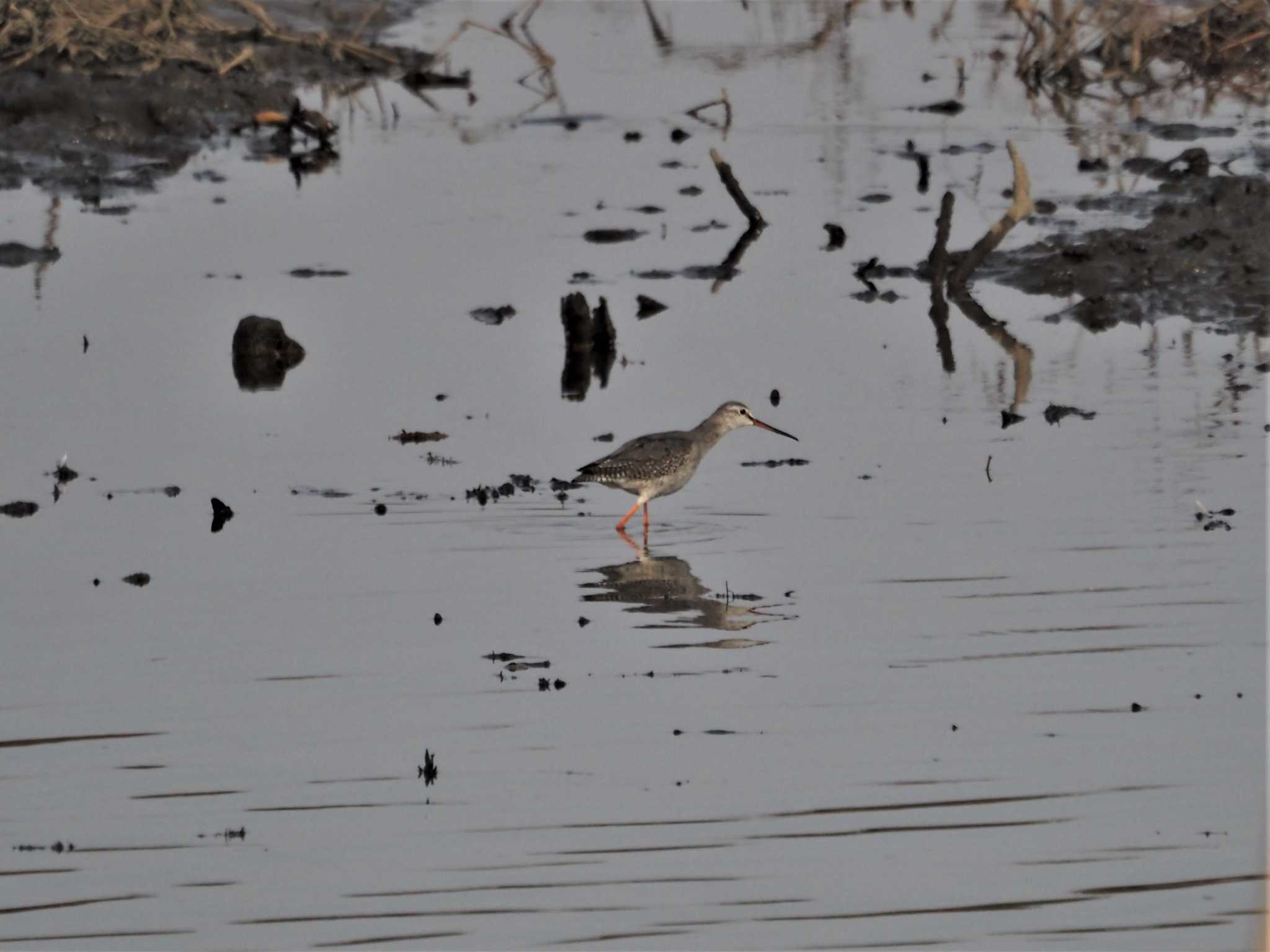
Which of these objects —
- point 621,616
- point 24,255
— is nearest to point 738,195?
point 24,255

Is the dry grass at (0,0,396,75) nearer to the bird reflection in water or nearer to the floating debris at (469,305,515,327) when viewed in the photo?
the floating debris at (469,305,515,327)

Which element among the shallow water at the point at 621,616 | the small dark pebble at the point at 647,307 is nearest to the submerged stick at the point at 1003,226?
the shallow water at the point at 621,616

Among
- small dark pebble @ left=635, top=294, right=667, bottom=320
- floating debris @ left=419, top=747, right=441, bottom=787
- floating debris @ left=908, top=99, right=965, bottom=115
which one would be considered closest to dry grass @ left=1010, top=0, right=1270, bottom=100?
floating debris @ left=908, top=99, right=965, bottom=115

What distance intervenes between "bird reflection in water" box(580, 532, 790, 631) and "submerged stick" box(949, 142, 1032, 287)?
7.86m

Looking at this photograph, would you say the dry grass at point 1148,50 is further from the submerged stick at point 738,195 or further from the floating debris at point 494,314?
the floating debris at point 494,314

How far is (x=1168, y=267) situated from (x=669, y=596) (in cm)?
1108

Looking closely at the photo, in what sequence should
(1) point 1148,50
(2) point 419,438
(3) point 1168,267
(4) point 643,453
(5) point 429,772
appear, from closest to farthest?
(5) point 429,772, (4) point 643,453, (2) point 419,438, (3) point 1168,267, (1) point 1148,50

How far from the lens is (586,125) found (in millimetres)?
36875

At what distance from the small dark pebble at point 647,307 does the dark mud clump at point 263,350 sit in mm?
3668

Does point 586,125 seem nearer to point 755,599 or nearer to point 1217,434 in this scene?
point 1217,434

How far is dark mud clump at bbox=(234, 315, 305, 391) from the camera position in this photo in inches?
823

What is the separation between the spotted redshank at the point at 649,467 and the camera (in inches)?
611

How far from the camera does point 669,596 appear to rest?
13906mm

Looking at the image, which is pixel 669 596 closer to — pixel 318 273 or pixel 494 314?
pixel 494 314
